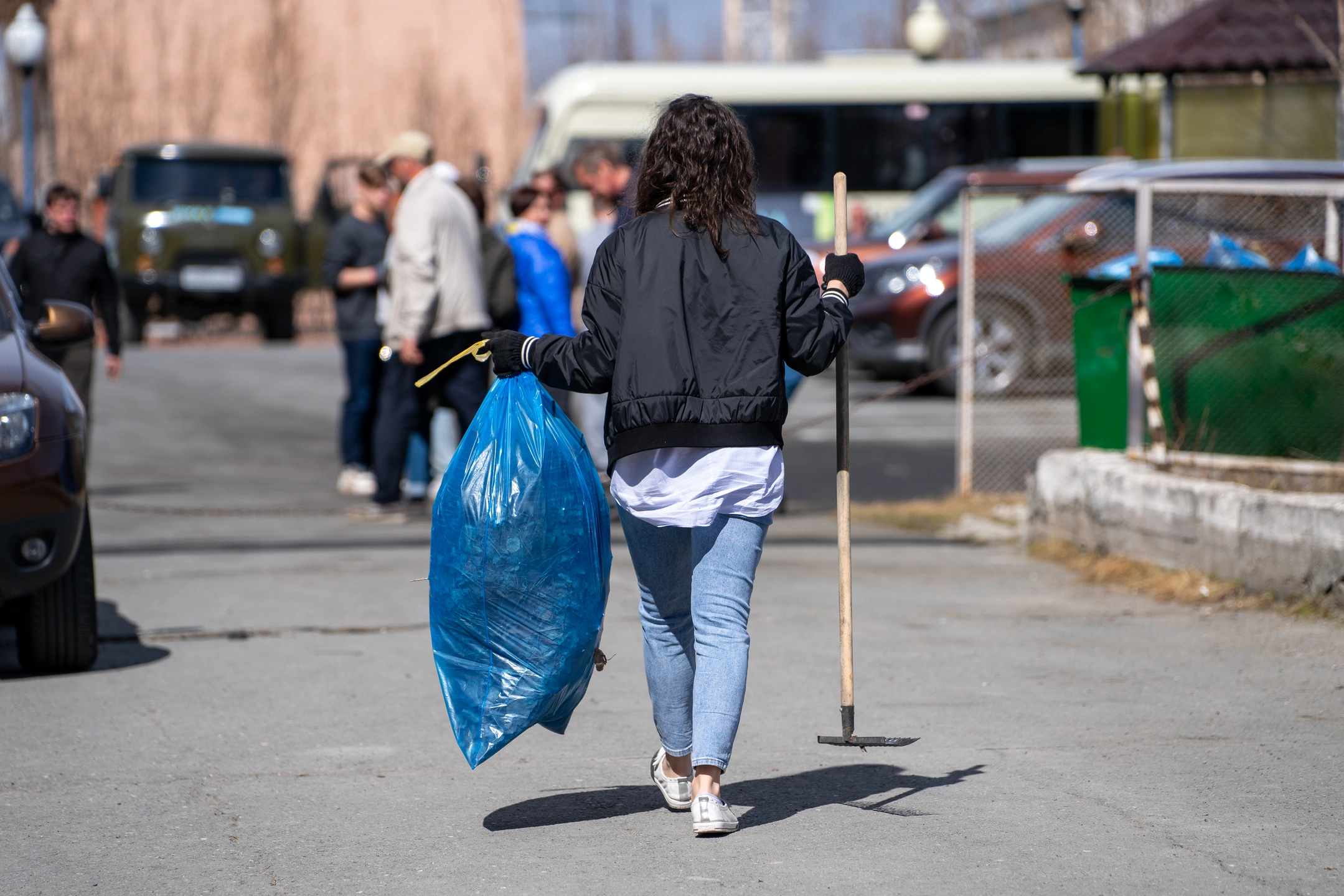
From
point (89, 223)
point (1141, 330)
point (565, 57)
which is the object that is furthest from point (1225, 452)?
point (565, 57)

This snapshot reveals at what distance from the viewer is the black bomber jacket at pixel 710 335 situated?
4078 mm

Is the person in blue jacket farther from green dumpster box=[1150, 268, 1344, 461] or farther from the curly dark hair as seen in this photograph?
the curly dark hair

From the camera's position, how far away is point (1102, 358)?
28.8 feet

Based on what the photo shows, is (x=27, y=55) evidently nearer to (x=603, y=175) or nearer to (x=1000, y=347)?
(x=1000, y=347)

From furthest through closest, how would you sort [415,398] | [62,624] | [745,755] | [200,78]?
[200,78] → [415,398] → [62,624] → [745,755]

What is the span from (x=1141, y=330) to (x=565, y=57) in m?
34.8

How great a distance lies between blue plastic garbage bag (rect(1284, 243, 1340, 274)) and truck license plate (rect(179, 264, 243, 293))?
15558mm

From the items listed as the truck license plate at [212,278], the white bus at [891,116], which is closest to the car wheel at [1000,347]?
the white bus at [891,116]

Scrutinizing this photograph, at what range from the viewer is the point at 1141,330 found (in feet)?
26.5

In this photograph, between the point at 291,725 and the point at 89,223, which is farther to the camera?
the point at 89,223

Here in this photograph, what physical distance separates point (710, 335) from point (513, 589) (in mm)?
796

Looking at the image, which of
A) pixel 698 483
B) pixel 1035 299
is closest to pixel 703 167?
pixel 698 483

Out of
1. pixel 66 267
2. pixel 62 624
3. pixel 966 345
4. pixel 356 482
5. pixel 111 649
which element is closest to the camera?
pixel 62 624

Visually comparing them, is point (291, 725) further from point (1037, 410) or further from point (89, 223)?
point (89, 223)
